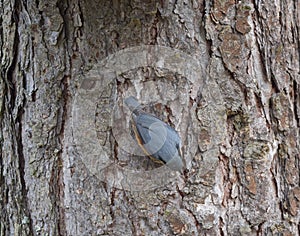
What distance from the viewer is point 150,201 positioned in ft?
2.81

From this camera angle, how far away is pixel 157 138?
0.82 m

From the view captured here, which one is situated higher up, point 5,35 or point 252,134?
point 5,35

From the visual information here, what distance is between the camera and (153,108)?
2.80 feet

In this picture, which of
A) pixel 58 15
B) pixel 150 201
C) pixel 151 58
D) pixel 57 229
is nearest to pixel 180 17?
pixel 151 58

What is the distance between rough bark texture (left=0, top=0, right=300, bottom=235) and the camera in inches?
33.5

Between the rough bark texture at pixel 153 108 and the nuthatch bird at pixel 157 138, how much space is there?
0.03m

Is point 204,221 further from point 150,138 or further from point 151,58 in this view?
point 151,58

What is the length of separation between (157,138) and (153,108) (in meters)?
0.07

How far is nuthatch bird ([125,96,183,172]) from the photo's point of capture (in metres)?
0.82

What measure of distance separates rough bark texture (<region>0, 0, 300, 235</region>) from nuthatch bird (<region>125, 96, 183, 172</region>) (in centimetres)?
3

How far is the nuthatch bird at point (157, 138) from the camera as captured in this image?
0.82 metres

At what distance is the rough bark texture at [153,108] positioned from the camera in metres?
0.85

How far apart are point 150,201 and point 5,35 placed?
504 mm

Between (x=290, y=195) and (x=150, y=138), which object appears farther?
(x=290, y=195)
